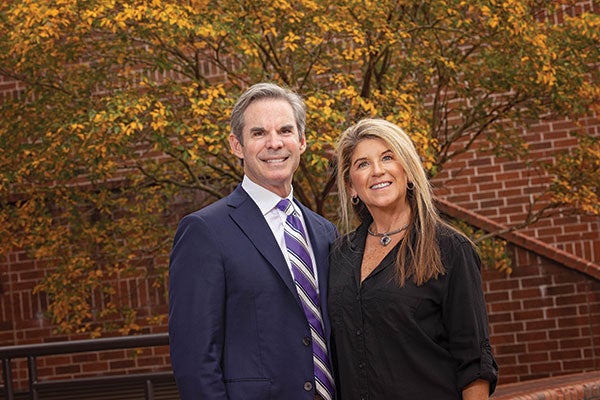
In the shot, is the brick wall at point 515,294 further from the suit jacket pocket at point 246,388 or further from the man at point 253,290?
the suit jacket pocket at point 246,388

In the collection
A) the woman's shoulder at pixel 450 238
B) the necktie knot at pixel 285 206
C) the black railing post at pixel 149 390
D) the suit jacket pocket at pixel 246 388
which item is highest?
the necktie knot at pixel 285 206

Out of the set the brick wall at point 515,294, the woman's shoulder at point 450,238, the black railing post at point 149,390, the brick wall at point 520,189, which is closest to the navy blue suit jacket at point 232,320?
the woman's shoulder at point 450,238

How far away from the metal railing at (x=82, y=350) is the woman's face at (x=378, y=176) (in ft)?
6.59

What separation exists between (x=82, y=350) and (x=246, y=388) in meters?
2.22

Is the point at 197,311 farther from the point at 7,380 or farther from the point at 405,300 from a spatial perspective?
the point at 7,380

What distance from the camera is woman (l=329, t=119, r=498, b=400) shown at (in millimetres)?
3248

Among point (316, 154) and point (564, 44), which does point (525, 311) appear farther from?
point (316, 154)

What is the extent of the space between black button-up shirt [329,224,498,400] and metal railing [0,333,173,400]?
2002 millimetres

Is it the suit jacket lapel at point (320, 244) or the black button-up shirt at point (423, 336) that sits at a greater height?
the suit jacket lapel at point (320, 244)

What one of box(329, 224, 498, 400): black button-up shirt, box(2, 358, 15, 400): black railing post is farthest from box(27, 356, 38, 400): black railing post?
box(329, 224, 498, 400): black button-up shirt

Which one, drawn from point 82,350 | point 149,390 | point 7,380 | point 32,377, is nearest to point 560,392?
point 149,390

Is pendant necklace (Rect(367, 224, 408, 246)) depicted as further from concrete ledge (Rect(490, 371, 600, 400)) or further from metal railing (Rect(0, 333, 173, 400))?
concrete ledge (Rect(490, 371, 600, 400))

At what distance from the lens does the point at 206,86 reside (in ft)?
23.0

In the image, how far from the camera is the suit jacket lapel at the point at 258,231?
3.35 m
